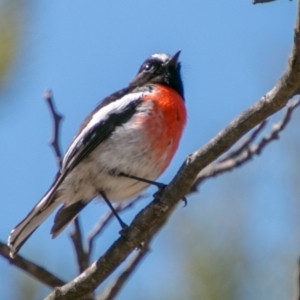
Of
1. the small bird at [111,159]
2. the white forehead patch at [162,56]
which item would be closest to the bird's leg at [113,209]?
the small bird at [111,159]

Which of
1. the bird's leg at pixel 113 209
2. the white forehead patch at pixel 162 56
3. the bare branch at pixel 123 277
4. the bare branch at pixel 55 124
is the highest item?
the bare branch at pixel 55 124

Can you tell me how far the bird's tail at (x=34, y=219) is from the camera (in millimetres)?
3637

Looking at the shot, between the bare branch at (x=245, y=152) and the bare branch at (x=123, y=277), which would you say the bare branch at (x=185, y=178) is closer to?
the bare branch at (x=123, y=277)

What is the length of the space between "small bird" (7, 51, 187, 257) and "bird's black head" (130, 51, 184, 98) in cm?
66

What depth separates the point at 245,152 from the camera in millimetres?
3346

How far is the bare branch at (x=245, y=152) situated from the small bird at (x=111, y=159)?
503mm

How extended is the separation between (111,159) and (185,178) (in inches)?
45.3

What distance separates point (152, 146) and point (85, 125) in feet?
1.68

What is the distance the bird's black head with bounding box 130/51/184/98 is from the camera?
4.76 m

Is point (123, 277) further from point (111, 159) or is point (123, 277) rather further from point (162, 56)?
point (162, 56)

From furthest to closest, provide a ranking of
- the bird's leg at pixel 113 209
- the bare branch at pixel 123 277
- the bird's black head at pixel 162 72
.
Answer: the bird's black head at pixel 162 72 < the bird's leg at pixel 113 209 < the bare branch at pixel 123 277

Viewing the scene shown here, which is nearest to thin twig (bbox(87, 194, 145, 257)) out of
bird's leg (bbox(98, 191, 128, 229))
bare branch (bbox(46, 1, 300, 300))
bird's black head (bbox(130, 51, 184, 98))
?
bird's leg (bbox(98, 191, 128, 229))

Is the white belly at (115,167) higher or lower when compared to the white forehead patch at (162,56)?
lower

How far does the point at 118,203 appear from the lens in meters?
4.13
